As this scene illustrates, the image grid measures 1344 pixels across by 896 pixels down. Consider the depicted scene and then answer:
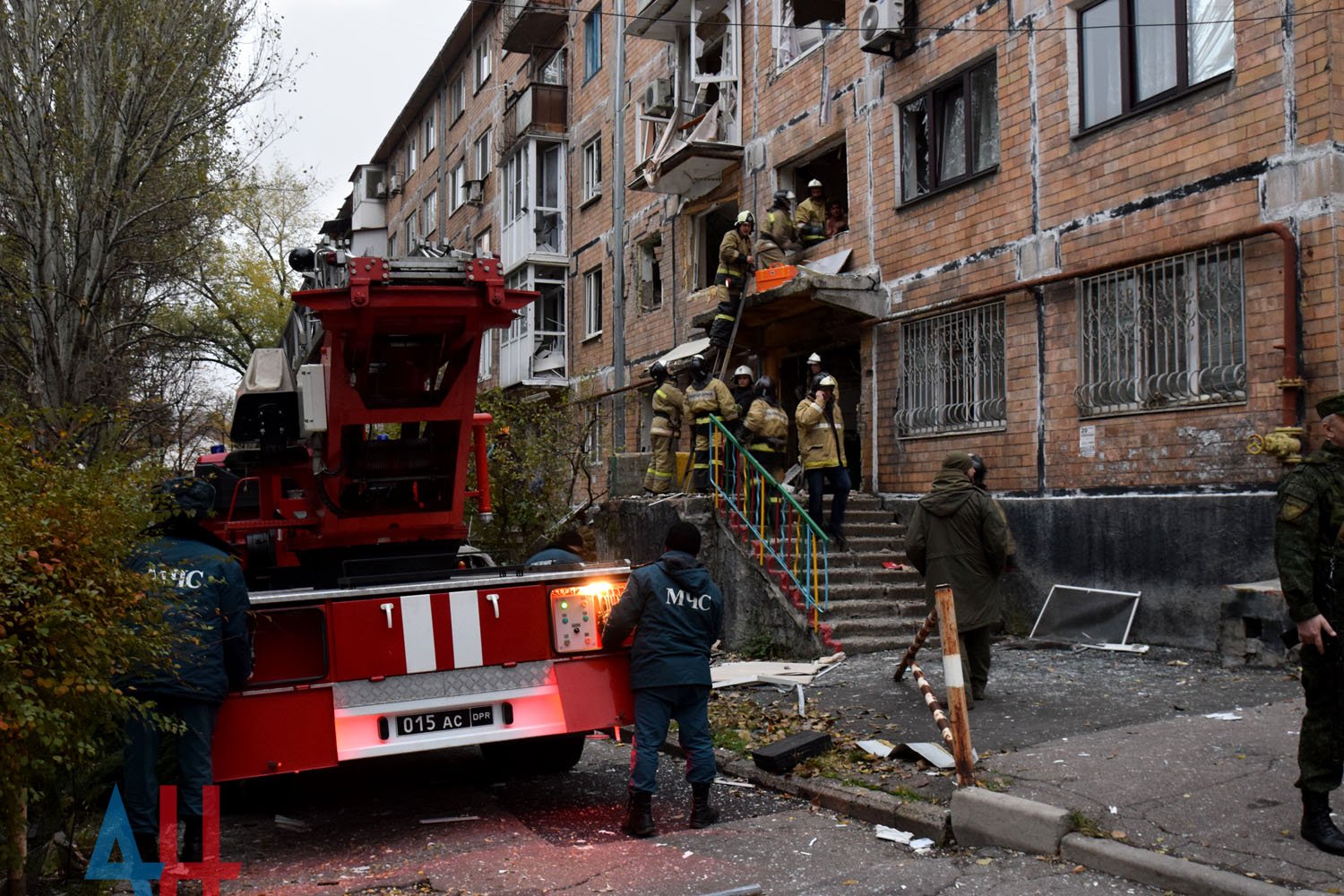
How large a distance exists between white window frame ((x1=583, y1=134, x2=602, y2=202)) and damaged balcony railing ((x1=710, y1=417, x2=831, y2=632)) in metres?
11.8

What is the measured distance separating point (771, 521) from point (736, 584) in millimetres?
774

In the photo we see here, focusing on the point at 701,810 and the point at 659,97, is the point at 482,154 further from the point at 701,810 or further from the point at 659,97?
the point at 701,810

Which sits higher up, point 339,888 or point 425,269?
point 425,269

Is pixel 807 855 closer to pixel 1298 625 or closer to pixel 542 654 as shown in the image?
pixel 542 654

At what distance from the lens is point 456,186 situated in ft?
107

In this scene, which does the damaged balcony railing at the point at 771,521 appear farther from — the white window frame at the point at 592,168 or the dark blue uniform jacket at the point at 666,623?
the white window frame at the point at 592,168

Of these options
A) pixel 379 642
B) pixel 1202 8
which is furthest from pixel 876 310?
pixel 379 642

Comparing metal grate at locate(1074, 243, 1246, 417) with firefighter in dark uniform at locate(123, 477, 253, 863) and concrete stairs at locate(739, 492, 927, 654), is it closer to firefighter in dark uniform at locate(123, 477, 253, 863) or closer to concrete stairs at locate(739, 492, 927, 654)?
concrete stairs at locate(739, 492, 927, 654)

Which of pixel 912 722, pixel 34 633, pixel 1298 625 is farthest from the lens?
pixel 912 722

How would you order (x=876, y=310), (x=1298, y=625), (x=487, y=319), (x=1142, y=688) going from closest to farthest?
1. (x=1298, y=625)
2. (x=487, y=319)
3. (x=1142, y=688)
4. (x=876, y=310)

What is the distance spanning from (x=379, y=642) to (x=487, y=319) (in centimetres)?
175

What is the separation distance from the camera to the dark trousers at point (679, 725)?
18.1 feet

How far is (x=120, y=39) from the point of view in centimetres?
1338

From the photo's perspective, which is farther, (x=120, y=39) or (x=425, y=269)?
(x=120, y=39)
